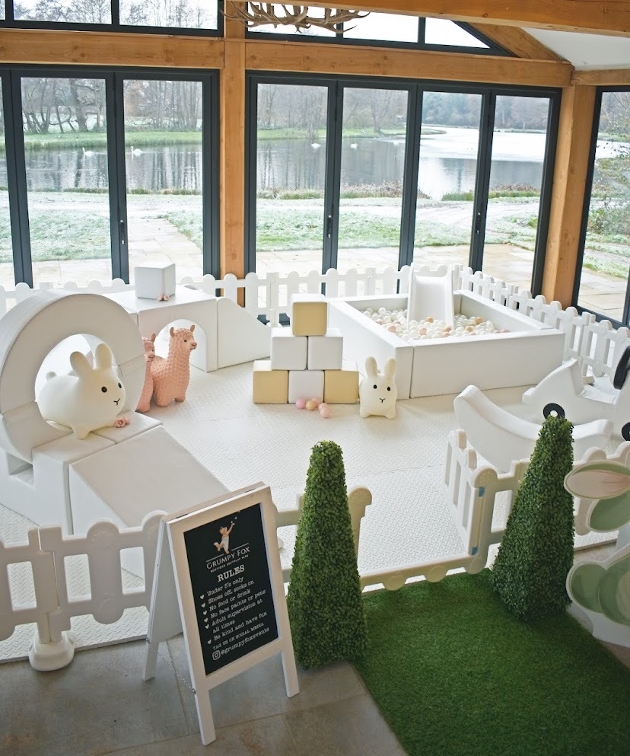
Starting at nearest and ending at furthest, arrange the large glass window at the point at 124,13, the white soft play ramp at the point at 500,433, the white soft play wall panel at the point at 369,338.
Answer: the white soft play ramp at the point at 500,433 → the white soft play wall panel at the point at 369,338 → the large glass window at the point at 124,13

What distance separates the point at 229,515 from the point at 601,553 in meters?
2.05

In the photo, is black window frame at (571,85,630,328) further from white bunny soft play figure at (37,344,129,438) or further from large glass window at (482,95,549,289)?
white bunny soft play figure at (37,344,129,438)

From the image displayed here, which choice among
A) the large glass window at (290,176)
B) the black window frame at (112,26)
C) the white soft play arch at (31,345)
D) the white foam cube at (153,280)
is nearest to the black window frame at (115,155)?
the black window frame at (112,26)

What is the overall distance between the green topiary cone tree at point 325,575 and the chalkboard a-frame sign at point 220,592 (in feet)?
0.42

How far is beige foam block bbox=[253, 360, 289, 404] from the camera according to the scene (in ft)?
19.7

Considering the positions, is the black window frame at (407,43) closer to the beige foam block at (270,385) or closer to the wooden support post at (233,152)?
the wooden support post at (233,152)

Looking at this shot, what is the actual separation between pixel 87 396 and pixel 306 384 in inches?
85.8

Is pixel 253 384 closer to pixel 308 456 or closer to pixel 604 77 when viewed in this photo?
pixel 308 456

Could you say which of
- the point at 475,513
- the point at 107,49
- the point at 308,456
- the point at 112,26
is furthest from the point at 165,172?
the point at 475,513

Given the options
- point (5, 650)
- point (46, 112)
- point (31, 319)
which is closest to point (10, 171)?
point (46, 112)

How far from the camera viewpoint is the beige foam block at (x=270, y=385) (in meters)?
6.01

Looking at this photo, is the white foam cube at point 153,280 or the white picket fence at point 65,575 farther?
the white foam cube at point 153,280

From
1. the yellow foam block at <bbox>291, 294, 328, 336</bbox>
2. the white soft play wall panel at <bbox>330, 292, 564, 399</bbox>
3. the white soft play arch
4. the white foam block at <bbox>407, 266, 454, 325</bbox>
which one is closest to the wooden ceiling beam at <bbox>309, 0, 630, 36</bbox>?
the yellow foam block at <bbox>291, 294, 328, 336</bbox>

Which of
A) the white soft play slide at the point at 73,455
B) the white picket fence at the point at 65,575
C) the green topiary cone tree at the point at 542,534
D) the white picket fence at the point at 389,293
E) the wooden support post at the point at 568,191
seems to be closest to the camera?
the white picket fence at the point at 65,575
